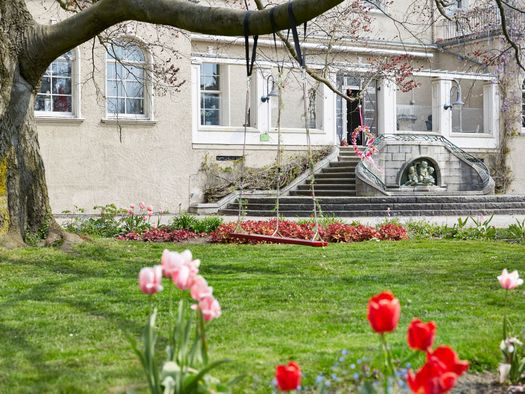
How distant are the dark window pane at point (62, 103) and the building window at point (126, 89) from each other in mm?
1067

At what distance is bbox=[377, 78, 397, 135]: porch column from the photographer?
27.6m

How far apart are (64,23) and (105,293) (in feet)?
14.3

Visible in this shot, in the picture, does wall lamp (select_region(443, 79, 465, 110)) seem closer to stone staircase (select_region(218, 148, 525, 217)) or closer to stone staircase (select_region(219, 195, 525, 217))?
stone staircase (select_region(218, 148, 525, 217))

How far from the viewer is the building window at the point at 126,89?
22.4 m

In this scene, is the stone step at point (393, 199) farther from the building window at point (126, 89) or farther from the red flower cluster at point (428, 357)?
the red flower cluster at point (428, 357)

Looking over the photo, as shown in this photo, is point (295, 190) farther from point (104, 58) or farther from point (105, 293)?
point (105, 293)

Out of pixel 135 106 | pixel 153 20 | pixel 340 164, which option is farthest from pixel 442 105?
pixel 153 20

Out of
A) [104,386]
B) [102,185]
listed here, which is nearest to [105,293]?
[104,386]

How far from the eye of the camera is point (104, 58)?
22062 millimetres

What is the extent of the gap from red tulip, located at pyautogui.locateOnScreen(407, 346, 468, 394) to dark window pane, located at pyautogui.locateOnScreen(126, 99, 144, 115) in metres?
20.9

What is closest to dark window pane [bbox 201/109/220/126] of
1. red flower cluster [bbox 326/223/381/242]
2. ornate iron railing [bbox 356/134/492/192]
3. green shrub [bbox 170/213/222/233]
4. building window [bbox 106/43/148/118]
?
A: building window [bbox 106/43/148/118]

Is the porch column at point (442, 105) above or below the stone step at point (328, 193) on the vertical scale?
above

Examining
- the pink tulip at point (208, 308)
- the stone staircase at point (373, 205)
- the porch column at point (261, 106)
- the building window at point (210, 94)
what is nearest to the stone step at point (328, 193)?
the stone staircase at point (373, 205)

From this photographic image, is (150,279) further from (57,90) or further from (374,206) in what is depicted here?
(57,90)
